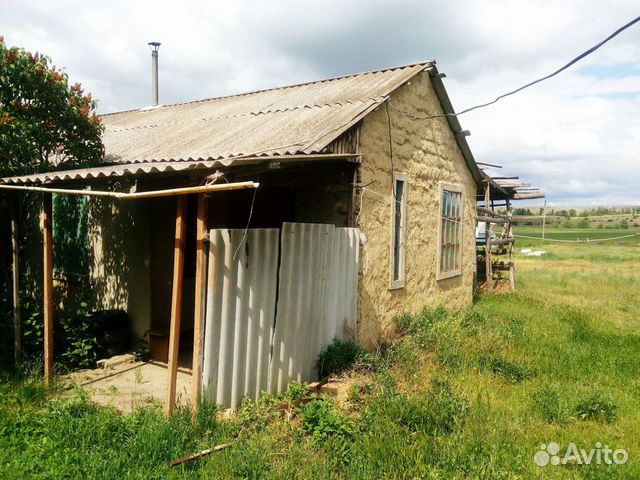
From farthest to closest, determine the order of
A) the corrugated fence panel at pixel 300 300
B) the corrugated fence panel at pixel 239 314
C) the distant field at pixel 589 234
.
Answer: the distant field at pixel 589 234
the corrugated fence panel at pixel 300 300
the corrugated fence panel at pixel 239 314

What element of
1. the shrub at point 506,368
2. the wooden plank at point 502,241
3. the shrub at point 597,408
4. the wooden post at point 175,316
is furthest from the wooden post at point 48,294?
the wooden plank at point 502,241

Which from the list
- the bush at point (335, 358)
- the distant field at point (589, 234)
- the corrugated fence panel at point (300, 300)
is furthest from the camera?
the distant field at point (589, 234)

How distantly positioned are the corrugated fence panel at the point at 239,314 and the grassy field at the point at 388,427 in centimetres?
27

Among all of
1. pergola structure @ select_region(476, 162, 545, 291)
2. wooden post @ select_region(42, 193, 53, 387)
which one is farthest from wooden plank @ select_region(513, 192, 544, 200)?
wooden post @ select_region(42, 193, 53, 387)

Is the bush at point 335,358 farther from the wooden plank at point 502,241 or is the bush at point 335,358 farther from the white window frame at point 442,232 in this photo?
the wooden plank at point 502,241

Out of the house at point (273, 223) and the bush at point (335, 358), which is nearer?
the house at point (273, 223)

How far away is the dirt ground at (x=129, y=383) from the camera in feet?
16.5

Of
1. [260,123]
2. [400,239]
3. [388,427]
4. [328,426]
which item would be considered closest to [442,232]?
[400,239]

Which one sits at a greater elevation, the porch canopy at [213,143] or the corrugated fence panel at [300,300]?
the porch canopy at [213,143]

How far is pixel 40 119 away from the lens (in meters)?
6.26

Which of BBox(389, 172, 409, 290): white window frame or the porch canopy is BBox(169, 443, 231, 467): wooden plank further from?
BBox(389, 172, 409, 290): white window frame

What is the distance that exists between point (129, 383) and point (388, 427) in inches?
128

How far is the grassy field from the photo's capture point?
3633 mm

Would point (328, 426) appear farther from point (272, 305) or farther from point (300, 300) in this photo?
point (300, 300)
